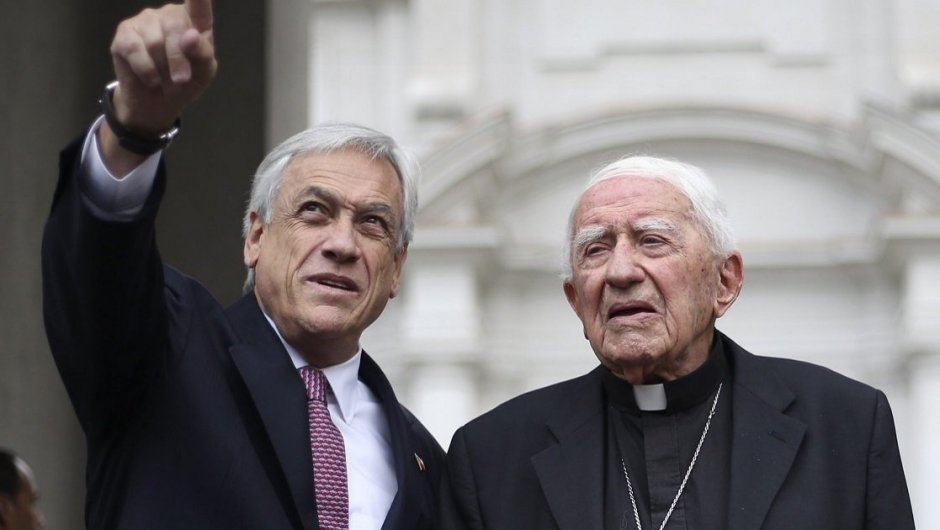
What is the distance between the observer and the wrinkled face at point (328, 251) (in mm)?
2100

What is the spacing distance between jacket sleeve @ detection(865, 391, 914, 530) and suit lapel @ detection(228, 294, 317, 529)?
696 mm

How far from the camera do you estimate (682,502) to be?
2.03 m

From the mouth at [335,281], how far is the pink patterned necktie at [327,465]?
14cm

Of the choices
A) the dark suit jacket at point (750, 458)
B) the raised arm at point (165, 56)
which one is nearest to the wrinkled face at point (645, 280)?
the dark suit jacket at point (750, 458)

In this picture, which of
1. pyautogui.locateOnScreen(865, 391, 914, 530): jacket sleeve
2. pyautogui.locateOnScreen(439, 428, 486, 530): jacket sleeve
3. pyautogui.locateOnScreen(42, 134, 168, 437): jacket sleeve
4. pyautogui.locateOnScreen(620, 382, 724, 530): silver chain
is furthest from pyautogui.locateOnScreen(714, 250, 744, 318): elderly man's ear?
pyautogui.locateOnScreen(42, 134, 168, 437): jacket sleeve

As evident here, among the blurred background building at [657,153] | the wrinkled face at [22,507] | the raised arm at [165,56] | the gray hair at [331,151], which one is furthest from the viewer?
the blurred background building at [657,153]

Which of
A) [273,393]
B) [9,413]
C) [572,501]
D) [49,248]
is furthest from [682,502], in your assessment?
[9,413]

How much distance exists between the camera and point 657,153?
7887 millimetres

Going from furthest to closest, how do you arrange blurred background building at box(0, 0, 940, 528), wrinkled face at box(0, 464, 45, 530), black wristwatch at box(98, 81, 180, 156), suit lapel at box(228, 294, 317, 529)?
blurred background building at box(0, 0, 940, 528), wrinkled face at box(0, 464, 45, 530), suit lapel at box(228, 294, 317, 529), black wristwatch at box(98, 81, 180, 156)

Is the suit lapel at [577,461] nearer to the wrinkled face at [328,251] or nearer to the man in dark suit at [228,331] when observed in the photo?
the man in dark suit at [228,331]

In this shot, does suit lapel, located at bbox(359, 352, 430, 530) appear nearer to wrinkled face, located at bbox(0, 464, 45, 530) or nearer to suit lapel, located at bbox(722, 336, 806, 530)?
suit lapel, located at bbox(722, 336, 806, 530)

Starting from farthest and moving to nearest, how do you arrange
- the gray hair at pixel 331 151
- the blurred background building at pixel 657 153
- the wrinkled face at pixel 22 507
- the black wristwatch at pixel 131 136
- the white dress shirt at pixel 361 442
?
the blurred background building at pixel 657 153 → the wrinkled face at pixel 22 507 → the gray hair at pixel 331 151 → the white dress shirt at pixel 361 442 → the black wristwatch at pixel 131 136

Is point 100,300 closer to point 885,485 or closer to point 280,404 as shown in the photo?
point 280,404

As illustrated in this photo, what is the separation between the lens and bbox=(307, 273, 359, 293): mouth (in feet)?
6.89
